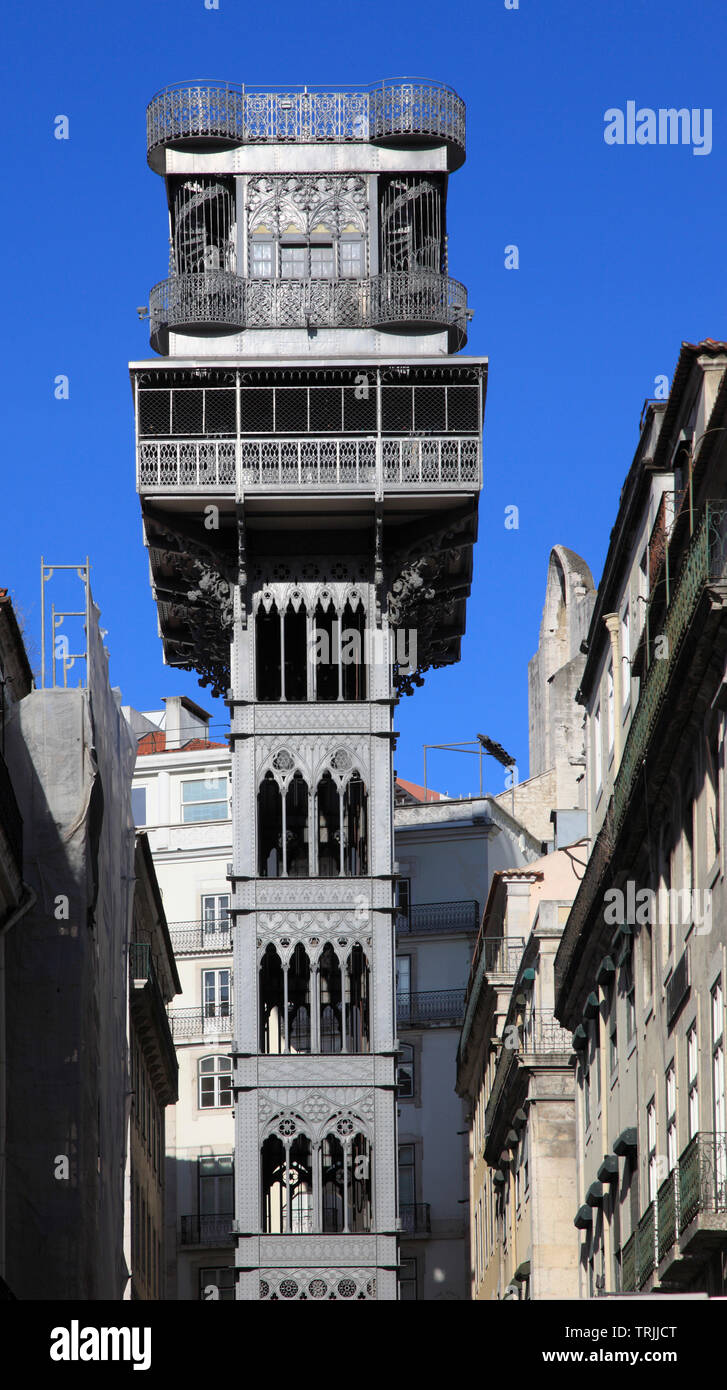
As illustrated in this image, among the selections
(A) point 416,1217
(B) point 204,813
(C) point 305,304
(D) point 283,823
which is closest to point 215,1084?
(A) point 416,1217

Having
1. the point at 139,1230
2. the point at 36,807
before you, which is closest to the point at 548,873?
the point at 139,1230

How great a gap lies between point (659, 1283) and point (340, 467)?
27647mm

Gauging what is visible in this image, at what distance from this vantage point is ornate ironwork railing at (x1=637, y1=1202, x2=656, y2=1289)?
37.1 meters

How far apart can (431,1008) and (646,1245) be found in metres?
45.2

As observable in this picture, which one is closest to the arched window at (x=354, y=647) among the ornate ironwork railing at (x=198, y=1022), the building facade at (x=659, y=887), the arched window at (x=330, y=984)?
the arched window at (x=330, y=984)

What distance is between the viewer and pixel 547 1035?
2192 inches

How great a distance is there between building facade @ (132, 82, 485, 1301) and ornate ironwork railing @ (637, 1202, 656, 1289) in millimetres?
16531

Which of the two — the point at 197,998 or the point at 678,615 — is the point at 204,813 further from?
the point at 678,615

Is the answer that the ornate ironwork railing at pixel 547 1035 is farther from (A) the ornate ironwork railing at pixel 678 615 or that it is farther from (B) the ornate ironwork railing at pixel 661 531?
(B) the ornate ironwork railing at pixel 661 531

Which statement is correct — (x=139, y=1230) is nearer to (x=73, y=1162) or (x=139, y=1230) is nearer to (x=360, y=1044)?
(x=360, y=1044)

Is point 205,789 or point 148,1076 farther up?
point 205,789

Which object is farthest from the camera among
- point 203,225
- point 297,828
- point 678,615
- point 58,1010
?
point 203,225

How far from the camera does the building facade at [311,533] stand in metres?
56.2

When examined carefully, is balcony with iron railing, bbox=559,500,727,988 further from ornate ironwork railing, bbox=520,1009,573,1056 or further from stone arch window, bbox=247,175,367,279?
stone arch window, bbox=247,175,367,279
